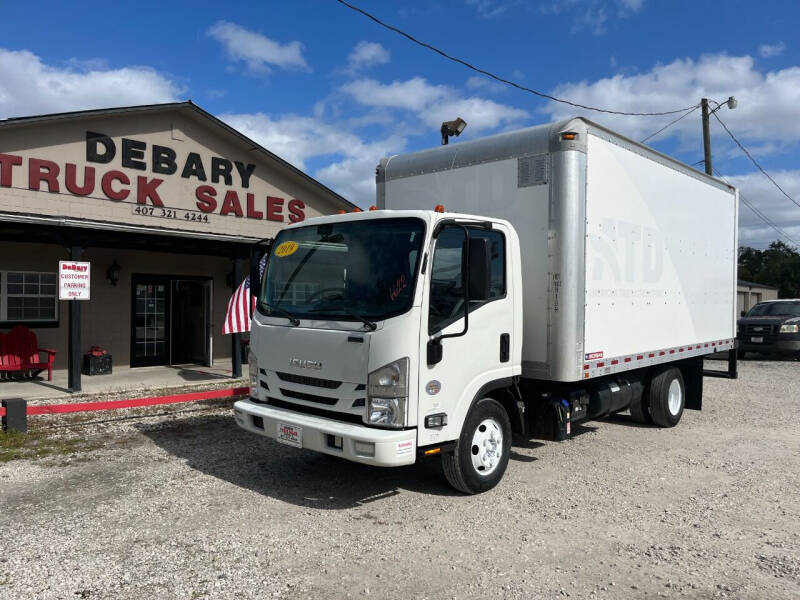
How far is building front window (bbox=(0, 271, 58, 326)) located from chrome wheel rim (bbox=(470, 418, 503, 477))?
35.6 ft

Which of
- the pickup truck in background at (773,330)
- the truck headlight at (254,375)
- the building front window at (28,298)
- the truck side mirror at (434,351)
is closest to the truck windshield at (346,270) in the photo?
the truck side mirror at (434,351)

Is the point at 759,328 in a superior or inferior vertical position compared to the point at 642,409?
superior

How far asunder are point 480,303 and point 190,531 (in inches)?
111

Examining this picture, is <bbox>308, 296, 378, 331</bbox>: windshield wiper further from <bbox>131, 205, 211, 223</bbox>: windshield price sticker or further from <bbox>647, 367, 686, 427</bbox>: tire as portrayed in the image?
<bbox>131, 205, 211, 223</bbox>: windshield price sticker

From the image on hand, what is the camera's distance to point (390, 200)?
6.94 metres

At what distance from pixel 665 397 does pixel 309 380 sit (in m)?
5.21

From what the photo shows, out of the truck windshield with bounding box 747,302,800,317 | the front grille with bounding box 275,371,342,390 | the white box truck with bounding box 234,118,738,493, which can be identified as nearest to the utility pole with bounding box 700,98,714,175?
the truck windshield with bounding box 747,302,800,317

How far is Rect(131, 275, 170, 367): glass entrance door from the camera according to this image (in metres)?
13.8

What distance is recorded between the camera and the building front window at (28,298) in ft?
39.2

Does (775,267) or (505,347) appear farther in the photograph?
(775,267)

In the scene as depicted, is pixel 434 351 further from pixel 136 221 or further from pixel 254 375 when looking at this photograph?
pixel 136 221

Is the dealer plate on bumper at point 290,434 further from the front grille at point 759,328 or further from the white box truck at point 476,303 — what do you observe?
the front grille at point 759,328

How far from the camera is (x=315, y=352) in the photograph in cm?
479

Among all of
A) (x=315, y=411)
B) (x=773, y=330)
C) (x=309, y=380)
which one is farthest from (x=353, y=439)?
(x=773, y=330)
